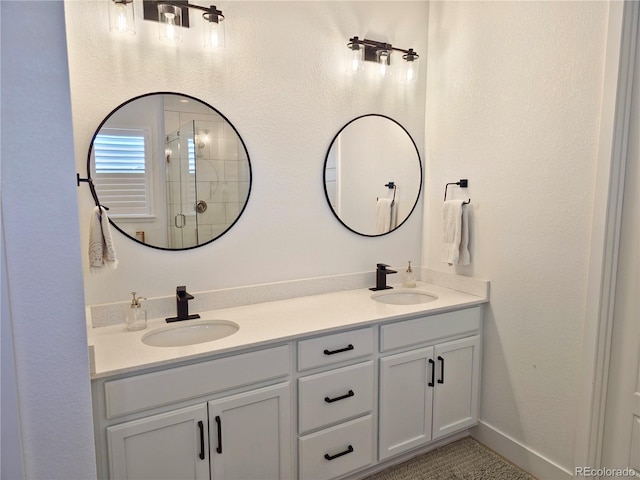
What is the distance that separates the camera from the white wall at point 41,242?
729 millimetres

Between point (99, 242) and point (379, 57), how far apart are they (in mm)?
1793

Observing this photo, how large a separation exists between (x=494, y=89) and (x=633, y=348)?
139 centimetres

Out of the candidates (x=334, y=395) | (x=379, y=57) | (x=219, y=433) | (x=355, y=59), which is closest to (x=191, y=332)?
(x=219, y=433)

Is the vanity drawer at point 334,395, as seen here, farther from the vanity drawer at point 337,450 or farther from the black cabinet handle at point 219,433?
the black cabinet handle at point 219,433

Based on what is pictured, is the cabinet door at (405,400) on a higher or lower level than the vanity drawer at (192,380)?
lower

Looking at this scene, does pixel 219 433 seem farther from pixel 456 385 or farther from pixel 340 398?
pixel 456 385

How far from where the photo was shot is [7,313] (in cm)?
74

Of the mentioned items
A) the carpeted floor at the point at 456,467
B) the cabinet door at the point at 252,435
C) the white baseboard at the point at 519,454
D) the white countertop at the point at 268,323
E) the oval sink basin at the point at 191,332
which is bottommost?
the carpeted floor at the point at 456,467

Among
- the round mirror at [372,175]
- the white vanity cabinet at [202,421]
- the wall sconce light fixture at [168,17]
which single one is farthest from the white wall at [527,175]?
the wall sconce light fixture at [168,17]

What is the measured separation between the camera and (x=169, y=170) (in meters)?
1.93

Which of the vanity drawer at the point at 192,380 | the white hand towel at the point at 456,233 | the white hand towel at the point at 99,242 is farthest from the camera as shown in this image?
the white hand towel at the point at 456,233

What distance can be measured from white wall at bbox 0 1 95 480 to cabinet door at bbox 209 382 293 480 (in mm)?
809

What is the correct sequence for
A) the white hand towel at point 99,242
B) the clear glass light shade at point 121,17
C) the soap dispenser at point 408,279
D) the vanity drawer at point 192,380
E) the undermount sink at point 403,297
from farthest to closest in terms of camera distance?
the soap dispenser at point 408,279, the undermount sink at point 403,297, the clear glass light shade at point 121,17, the white hand towel at point 99,242, the vanity drawer at point 192,380

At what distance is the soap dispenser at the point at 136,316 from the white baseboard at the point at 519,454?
1913 mm
